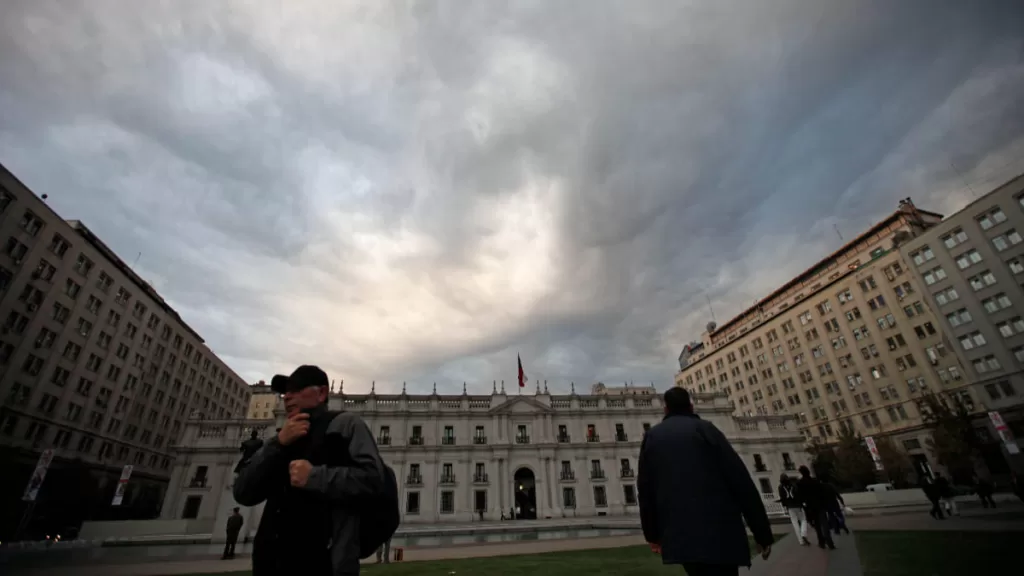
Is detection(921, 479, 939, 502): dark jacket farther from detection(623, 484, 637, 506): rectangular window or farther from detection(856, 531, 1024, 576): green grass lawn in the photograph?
detection(623, 484, 637, 506): rectangular window

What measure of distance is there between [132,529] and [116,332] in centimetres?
2653

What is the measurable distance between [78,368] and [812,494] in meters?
→ 57.8

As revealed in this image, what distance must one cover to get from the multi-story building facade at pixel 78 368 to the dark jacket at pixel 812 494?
4476 cm

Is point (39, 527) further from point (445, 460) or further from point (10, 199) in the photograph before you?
point (445, 460)

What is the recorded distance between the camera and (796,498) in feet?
37.5

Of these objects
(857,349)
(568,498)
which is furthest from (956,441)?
(568,498)

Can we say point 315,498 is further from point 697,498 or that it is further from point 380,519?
point 697,498

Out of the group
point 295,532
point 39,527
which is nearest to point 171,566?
point 295,532

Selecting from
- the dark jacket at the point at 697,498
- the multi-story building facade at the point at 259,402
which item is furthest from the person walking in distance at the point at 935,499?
the multi-story building facade at the point at 259,402

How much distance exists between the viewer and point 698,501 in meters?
3.67

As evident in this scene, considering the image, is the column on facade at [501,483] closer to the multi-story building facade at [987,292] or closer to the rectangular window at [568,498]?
the rectangular window at [568,498]

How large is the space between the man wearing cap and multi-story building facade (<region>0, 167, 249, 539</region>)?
4236cm

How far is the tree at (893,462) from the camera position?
41.7m

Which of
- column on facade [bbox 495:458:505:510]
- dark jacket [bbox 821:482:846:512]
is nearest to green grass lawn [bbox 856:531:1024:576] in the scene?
dark jacket [bbox 821:482:846:512]
